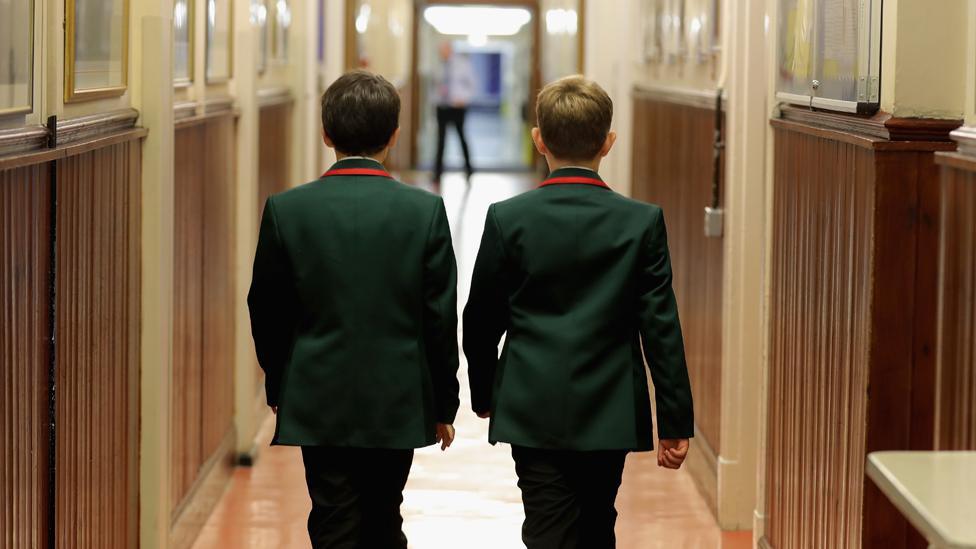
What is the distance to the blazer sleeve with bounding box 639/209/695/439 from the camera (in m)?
2.82

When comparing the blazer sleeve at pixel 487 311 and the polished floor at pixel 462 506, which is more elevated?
the blazer sleeve at pixel 487 311

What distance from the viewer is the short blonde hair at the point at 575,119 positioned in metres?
2.89

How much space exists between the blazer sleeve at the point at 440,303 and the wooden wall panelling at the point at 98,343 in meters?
0.77

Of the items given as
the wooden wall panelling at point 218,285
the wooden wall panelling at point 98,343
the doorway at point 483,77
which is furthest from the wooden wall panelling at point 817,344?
the doorway at point 483,77

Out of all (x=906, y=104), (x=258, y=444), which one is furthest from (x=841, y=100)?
(x=258, y=444)

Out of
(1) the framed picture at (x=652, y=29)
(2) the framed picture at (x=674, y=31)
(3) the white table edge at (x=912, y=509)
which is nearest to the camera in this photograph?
(3) the white table edge at (x=912, y=509)

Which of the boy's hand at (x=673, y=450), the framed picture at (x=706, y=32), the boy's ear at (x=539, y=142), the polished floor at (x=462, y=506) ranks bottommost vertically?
the polished floor at (x=462, y=506)

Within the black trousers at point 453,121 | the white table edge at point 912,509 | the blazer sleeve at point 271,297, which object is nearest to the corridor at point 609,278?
the white table edge at point 912,509

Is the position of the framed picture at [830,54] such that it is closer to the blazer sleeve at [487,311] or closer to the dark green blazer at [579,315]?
the dark green blazer at [579,315]

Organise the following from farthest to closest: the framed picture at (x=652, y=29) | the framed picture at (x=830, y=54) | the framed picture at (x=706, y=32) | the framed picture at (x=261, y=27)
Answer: the framed picture at (x=652, y=29) → the framed picture at (x=261, y=27) → the framed picture at (x=706, y=32) → the framed picture at (x=830, y=54)

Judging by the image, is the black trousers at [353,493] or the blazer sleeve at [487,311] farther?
the black trousers at [353,493]

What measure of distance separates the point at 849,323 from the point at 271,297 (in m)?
1.27

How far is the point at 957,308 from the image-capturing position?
2.57 meters

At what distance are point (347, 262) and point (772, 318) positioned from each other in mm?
1572
